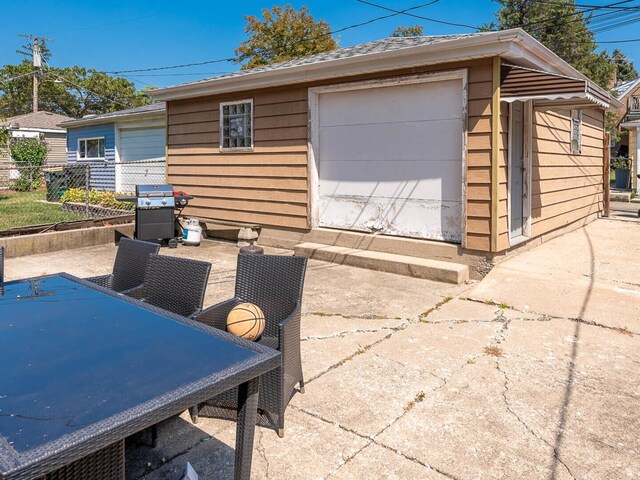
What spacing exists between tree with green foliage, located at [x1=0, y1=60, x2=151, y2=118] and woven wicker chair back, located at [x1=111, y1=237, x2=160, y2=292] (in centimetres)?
4101

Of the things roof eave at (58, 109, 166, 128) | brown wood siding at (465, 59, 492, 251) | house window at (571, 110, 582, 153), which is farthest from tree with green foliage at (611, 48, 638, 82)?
brown wood siding at (465, 59, 492, 251)

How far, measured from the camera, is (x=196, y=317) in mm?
2633

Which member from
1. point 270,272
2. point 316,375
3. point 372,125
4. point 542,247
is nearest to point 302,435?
point 316,375

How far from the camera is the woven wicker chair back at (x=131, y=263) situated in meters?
3.29

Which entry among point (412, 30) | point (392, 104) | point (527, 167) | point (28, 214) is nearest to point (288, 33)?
point (412, 30)

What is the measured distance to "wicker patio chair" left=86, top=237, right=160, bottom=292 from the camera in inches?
130

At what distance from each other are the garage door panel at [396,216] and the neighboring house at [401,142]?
0.02 meters

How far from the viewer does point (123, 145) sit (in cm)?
1465

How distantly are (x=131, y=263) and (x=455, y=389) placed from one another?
2.27 m

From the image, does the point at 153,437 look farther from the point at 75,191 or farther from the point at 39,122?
the point at 39,122

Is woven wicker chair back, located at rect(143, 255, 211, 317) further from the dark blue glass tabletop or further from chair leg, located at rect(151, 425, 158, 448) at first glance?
chair leg, located at rect(151, 425, 158, 448)

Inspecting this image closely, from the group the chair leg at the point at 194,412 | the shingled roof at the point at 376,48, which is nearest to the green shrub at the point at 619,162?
the shingled roof at the point at 376,48

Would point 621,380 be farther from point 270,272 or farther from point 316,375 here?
point 270,272

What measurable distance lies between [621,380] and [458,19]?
2044 cm
